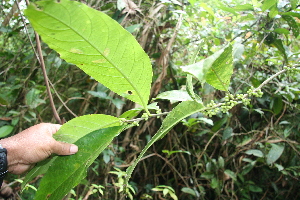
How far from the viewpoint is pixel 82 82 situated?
2016 mm

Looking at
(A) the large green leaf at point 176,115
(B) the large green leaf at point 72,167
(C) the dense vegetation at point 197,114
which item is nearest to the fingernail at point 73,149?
(B) the large green leaf at point 72,167

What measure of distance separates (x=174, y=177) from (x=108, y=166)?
59 cm

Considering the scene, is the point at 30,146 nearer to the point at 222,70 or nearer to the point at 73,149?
the point at 73,149

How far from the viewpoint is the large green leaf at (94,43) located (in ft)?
1.20

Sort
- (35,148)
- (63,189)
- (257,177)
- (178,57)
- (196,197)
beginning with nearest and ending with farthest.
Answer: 1. (63,189)
2. (35,148)
3. (196,197)
4. (257,177)
5. (178,57)

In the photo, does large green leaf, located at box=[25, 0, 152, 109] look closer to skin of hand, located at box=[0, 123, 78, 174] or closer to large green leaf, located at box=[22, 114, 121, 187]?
large green leaf, located at box=[22, 114, 121, 187]

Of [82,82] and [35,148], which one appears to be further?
[82,82]

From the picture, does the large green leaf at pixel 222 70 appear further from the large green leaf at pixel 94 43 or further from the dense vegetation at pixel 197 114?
the dense vegetation at pixel 197 114

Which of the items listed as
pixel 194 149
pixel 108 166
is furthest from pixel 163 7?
pixel 108 166

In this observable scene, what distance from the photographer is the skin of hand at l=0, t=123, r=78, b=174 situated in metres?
0.76

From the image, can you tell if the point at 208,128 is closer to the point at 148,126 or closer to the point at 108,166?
the point at 148,126

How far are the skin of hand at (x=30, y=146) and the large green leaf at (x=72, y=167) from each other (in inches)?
Result: 9.1

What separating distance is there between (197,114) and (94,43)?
1.26 m

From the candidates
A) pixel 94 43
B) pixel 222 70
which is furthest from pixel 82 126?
pixel 222 70
